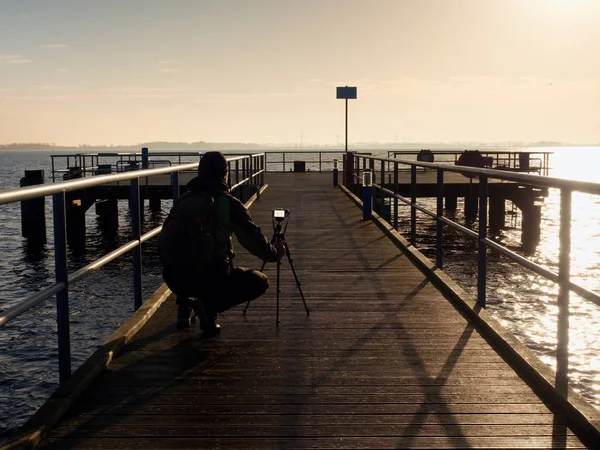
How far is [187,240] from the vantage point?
523 cm

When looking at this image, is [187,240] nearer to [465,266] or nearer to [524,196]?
[465,266]

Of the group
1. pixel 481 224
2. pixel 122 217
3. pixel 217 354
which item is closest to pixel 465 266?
pixel 481 224

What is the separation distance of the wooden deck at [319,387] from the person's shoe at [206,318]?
110mm

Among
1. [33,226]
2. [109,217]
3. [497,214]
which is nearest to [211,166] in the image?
[33,226]

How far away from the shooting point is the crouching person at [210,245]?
523 centimetres

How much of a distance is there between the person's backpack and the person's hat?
0.63 feet

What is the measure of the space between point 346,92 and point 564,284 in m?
27.8

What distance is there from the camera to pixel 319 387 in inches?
181

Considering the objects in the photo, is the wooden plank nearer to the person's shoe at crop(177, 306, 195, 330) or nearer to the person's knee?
the person's knee

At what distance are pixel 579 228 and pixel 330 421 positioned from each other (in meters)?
38.6

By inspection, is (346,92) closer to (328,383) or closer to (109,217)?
(109,217)

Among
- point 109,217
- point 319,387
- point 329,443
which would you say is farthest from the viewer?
point 109,217

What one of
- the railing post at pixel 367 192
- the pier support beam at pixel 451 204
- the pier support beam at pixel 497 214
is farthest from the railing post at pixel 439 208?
the pier support beam at pixel 451 204

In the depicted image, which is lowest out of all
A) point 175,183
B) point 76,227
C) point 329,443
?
point 76,227
